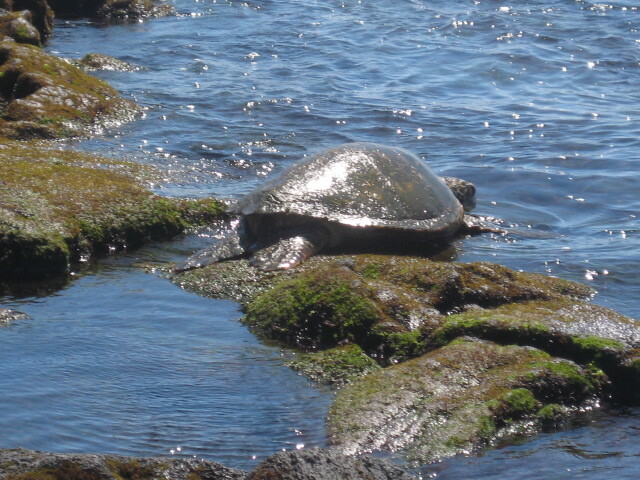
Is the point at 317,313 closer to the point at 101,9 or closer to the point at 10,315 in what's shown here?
the point at 10,315

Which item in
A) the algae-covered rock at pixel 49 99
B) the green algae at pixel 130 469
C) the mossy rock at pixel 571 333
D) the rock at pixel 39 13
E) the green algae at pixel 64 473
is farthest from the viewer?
the rock at pixel 39 13

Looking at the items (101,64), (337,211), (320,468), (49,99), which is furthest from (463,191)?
(101,64)

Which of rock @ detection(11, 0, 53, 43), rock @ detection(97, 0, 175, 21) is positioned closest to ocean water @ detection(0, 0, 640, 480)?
rock @ detection(11, 0, 53, 43)

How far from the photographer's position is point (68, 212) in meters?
6.47

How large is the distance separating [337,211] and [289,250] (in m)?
0.56

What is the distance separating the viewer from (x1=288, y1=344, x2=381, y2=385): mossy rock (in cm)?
457

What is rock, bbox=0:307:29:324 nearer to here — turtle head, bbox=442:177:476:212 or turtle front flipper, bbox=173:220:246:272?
turtle front flipper, bbox=173:220:246:272

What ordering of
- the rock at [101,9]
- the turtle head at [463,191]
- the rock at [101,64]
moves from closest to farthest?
the turtle head at [463,191] < the rock at [101,64] < the rock at [101,9]

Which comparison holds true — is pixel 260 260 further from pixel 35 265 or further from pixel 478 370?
pixel 478 370

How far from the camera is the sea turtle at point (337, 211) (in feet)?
21.0

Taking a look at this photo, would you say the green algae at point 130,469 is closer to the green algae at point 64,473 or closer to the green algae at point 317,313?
the green algae at point 64,473

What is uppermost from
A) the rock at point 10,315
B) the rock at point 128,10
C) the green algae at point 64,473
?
the rock at point 128,10

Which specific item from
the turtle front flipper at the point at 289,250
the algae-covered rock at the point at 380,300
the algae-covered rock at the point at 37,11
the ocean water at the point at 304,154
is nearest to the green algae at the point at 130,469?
the ocean water at the point at 304,154

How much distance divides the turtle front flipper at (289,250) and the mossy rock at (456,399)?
1.74 metres
